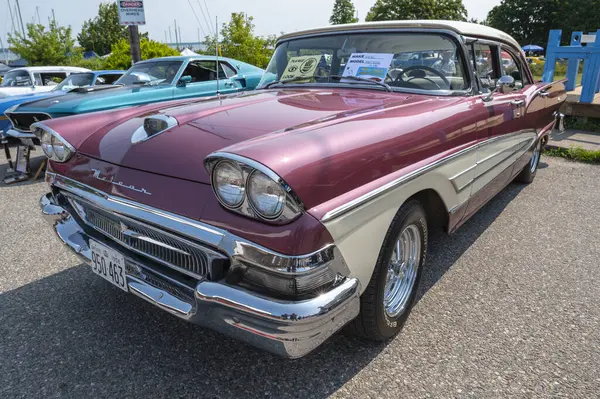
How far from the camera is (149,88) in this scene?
6258 millimetres

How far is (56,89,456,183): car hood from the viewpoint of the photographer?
177 centimetres

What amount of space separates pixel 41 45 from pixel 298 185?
2400cm

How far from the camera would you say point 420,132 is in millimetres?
2117

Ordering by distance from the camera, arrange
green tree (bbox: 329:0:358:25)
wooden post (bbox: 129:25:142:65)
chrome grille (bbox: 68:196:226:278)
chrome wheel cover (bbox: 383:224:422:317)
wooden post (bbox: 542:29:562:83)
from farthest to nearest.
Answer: green tree (bbox: 329:0:358:25), wooden post (bbox: 129:25:142:65), wooden post (bbox: 542:29:562:83), chrome wheel cover (bbox: 383:224:422:317), chrome grille (bbox: 68:196:226:278)

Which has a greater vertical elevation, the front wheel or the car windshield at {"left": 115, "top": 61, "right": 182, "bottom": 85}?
the car windshield at {"left": 115, "top": 61, "right": 182, "bottom": 85}

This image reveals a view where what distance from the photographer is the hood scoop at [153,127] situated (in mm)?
2084

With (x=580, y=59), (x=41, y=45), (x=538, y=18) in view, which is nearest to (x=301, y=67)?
(x=580, y=59)

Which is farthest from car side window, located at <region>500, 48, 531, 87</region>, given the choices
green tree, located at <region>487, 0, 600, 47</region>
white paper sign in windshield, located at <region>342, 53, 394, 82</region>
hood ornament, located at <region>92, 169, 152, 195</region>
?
green tree, located at <region>487, 0, 600, 47</region>

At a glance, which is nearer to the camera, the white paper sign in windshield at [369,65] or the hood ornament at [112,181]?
the hood ornament at [112,181]

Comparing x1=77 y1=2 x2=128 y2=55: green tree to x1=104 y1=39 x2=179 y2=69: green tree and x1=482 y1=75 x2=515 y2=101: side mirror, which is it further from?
x1=482 y1=75 x2=515 y2=101: side mirror

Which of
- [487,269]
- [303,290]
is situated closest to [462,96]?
[487,269]

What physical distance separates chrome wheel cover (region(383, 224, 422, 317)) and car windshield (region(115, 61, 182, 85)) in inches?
207

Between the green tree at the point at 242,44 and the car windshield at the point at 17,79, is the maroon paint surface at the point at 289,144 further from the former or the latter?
the green tree at the point at 242,44

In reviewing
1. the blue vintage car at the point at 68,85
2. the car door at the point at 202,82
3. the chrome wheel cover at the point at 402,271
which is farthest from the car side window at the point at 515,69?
the blue vintage car at the point at 68,85
